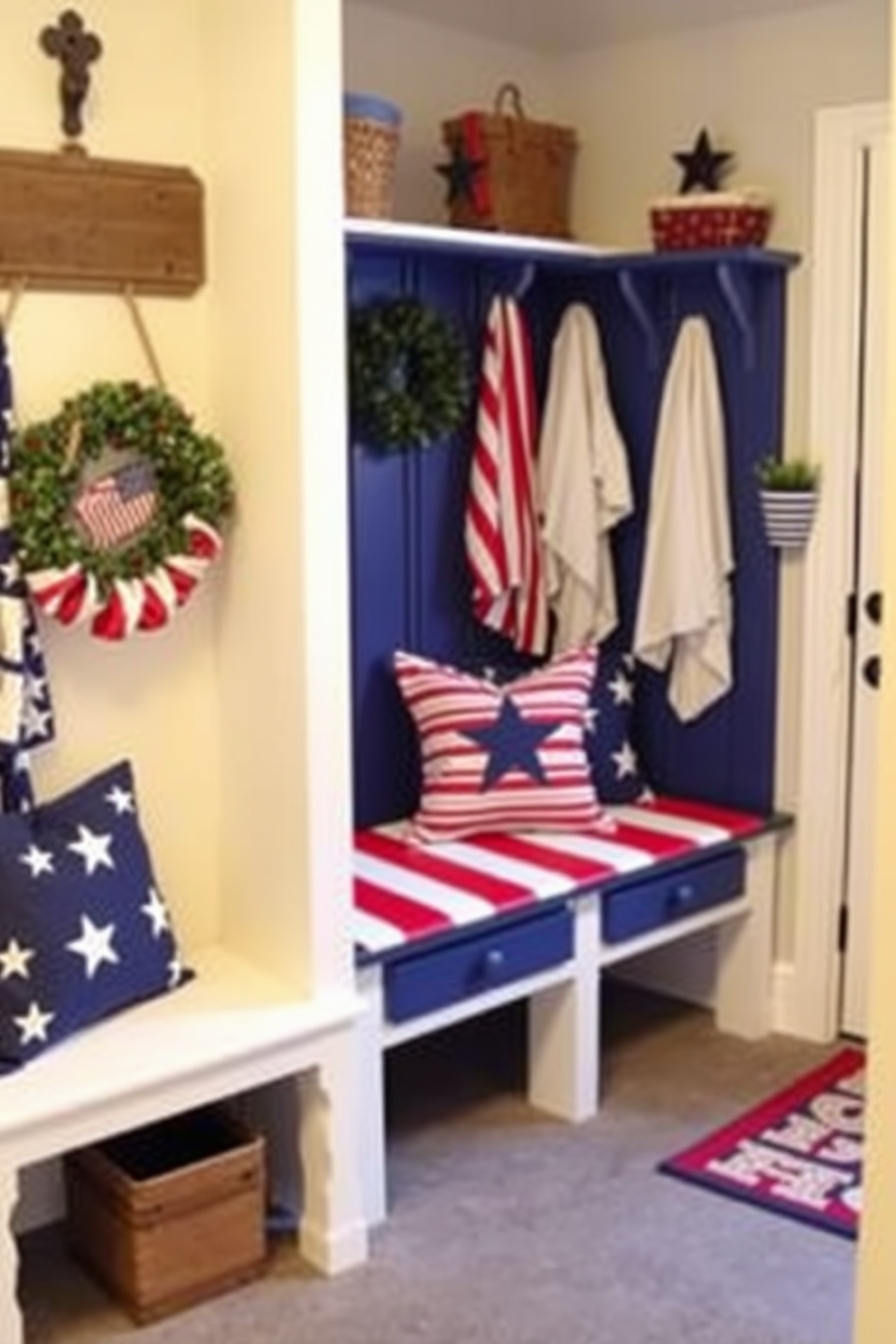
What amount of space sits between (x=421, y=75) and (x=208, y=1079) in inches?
93.5

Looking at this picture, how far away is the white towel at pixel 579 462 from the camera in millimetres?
3926

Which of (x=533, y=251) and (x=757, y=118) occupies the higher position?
(x=757, y=118)

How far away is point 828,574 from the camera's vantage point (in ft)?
12.2

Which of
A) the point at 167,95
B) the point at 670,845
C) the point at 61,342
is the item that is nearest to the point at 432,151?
the point at 167,95

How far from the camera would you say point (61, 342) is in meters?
2.78

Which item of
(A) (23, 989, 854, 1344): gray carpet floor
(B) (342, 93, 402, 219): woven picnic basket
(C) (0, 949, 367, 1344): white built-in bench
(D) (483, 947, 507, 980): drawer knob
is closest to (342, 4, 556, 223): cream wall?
(B) (342, 93, 402, 219): woven picnic basket

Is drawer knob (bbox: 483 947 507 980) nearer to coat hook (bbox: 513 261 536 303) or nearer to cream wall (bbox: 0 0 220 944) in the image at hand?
cream wall (bbox: 0 0 220 944)

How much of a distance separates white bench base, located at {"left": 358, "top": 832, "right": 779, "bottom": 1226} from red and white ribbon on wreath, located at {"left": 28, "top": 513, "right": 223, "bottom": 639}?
0.75 metres

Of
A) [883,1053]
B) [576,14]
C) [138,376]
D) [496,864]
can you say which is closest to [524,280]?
[576,14]

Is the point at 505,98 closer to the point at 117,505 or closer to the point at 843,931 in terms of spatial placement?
the point at 117,505

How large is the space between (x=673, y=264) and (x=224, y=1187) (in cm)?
220

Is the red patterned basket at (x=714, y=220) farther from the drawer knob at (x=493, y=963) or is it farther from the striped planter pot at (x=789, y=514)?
the drawer knob at (x=493, y=963)

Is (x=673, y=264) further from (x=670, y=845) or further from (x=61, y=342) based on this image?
(x=61, y=342)

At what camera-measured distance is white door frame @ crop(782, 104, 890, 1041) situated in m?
3.59
